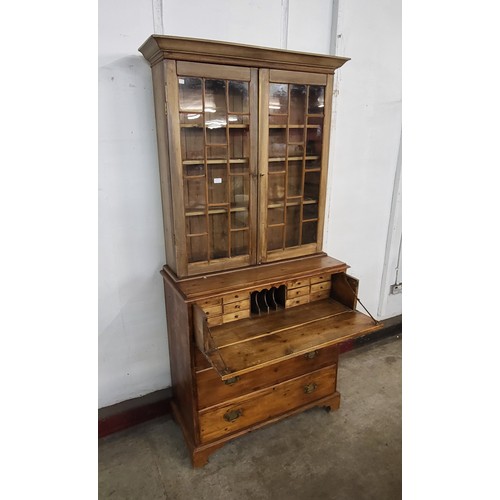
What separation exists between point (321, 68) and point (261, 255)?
104 cm

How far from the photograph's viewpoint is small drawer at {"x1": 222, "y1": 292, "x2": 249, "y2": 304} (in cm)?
183

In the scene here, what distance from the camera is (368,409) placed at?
2451mm

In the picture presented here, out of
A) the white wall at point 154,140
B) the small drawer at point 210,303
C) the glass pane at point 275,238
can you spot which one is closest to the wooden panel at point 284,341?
the small drawer at point 210,303

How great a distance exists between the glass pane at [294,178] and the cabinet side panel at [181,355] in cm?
87

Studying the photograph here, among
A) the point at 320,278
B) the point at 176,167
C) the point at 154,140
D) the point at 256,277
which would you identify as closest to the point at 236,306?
the point at 256,277

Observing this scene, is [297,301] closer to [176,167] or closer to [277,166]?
[277,166]

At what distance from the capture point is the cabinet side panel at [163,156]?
5.37ft

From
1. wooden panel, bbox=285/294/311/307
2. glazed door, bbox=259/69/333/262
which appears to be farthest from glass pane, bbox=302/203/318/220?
wooden panel, bbox=285/294/311/307

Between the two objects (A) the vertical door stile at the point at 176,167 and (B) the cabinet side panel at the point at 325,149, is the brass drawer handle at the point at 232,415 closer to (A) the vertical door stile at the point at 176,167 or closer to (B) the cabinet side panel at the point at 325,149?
(A) the vertical door stile at the point at 176,167

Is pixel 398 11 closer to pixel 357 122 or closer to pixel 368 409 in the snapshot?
pixel 357 122

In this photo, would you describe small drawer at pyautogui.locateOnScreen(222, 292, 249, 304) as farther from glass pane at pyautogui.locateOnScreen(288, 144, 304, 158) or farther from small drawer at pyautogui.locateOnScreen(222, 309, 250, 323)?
glass pane at pyautogui.locateOnScreen(288, 144, 304, 158)

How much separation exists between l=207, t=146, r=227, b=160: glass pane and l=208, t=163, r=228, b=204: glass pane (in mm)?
42

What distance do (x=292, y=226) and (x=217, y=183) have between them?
21.5 inches

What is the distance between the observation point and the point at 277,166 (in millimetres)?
1986
